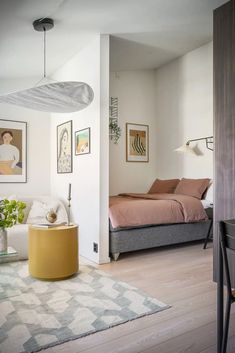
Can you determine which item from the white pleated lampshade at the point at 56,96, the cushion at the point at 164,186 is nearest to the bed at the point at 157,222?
the cushion at the point at 164,186

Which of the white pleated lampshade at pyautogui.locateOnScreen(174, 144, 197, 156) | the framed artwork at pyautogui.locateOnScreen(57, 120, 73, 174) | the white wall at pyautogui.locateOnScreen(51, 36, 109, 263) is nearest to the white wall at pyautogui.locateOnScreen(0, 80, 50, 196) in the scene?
the framed artwork at pyautogui.locateOnScreen(57, 120, 73, 174)

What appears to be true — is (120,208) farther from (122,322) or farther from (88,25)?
(88,25)

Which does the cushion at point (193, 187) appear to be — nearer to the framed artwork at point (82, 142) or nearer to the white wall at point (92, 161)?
the white wall at point (92, 161)

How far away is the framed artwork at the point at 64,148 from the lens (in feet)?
14.6

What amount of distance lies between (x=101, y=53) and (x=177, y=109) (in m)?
2.24

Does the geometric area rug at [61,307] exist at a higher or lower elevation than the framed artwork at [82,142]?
lower

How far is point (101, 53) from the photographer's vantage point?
3.63 meters

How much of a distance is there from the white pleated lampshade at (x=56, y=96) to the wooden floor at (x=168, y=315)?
1.93 metres

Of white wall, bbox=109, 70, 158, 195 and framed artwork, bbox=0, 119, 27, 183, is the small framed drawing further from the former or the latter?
framed artwork, bbox=0, 119, 27, 183

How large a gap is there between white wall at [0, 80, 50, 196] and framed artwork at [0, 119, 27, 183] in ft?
0.23

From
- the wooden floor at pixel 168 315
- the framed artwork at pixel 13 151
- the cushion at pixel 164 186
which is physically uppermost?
the framed artwork at pixel 13 151

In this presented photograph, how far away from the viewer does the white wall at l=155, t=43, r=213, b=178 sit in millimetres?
4848

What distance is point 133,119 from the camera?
18.5 feet

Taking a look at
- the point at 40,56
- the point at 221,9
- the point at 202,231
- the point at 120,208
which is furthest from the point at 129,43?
the point at 202,231
